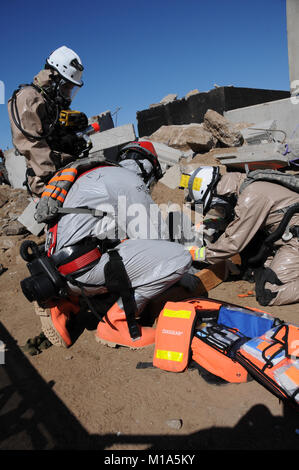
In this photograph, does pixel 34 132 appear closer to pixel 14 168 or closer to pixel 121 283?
pixel 121 283

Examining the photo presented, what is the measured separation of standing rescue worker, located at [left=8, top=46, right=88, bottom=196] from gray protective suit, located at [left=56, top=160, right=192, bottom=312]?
109 centimetres

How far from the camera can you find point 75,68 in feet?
13.1

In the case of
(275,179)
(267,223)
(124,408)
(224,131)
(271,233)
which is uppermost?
(275,179)

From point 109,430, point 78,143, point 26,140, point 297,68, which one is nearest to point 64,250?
point 109,430

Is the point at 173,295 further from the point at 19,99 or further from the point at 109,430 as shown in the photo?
the point at 19,99

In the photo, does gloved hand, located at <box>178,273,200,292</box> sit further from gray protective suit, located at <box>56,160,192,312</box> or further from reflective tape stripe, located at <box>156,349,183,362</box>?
reflective tape stripe, located at <box>156,349,183,362</box>

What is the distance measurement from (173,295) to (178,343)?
3.34ft

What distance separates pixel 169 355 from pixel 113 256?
0.91 meters

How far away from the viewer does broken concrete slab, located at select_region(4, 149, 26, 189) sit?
8.03 metres

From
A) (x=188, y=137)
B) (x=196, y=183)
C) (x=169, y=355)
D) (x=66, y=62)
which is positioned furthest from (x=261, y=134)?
(x=169, y=355)

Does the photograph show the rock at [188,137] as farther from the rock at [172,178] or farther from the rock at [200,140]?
the rock at [172,178]

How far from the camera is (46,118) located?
3766mm

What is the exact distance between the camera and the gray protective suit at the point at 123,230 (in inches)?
107

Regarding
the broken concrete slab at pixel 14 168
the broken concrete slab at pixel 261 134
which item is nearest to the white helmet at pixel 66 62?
the broken concrete slab at pixel 14 168
